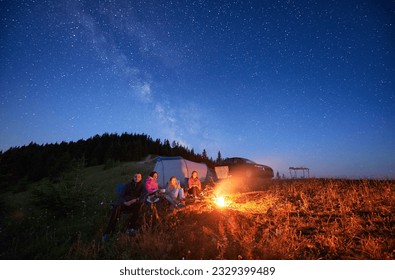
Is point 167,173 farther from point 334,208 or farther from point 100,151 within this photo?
point 100,151

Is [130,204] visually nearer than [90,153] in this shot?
Yes

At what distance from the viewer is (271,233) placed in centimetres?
474

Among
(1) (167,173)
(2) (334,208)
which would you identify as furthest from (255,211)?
(1) (167,173)

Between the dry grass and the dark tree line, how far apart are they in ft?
103

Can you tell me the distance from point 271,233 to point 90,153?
1931 inches

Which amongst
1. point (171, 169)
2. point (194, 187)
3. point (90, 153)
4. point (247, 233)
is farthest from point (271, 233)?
point (90, 153)

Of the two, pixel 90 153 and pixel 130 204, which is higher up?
pixel 90 153

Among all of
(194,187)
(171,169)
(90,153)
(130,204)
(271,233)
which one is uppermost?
(90,153)

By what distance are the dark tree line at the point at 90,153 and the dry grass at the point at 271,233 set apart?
31356 mm

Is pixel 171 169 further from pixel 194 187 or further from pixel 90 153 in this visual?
pixel 90 153

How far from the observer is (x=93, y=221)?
24.5 ft

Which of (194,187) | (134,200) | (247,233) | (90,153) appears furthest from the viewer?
(90,153)

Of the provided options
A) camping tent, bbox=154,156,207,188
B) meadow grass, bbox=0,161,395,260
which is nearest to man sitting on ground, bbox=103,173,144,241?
meadow grass, bbox=0,161,395,260

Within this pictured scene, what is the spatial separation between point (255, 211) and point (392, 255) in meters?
2.87
